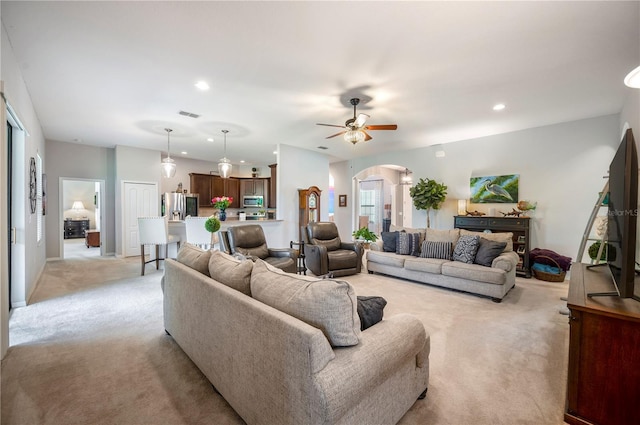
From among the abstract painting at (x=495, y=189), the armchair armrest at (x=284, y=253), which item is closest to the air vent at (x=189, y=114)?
the armchair armrest at (x=284, y=253)

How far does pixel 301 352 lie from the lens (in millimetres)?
1098

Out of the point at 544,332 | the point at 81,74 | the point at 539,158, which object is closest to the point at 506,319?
the point at 544,332

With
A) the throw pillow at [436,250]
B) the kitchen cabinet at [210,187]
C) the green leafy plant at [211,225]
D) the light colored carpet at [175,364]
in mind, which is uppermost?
the kitchen cabinet at [210,187]

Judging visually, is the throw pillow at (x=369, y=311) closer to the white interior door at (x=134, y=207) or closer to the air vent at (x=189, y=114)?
the air vent at (x=189, y=114)

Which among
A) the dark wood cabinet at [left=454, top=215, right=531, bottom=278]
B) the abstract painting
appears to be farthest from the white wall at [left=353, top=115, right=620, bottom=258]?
the dark wood cabinet at [left=454, top=215, right=531, bottom=278]

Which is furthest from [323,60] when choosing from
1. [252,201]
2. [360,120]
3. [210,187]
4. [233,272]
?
[252,201]

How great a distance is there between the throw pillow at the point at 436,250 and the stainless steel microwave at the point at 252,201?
6.05 m

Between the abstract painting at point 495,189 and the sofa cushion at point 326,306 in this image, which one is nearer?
the sofa cushion at point 326,306

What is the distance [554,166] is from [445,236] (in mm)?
2464

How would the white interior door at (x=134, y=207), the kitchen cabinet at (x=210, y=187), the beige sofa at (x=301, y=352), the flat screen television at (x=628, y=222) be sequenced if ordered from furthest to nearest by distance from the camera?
the kitchen cabinet at (x=210, y=187), the white interior door at (x=134, y=207), the flat screen television at (x=628, y=222), the beige sofa at (x=301, y=352)

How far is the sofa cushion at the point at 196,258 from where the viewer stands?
2186mm

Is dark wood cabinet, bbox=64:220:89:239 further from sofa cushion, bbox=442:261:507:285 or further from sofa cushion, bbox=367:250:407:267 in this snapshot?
sofa cushion, bbox=442:261:507:285

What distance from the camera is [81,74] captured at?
10.1 ft

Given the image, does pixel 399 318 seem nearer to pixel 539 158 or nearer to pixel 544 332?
pixel 544 332
